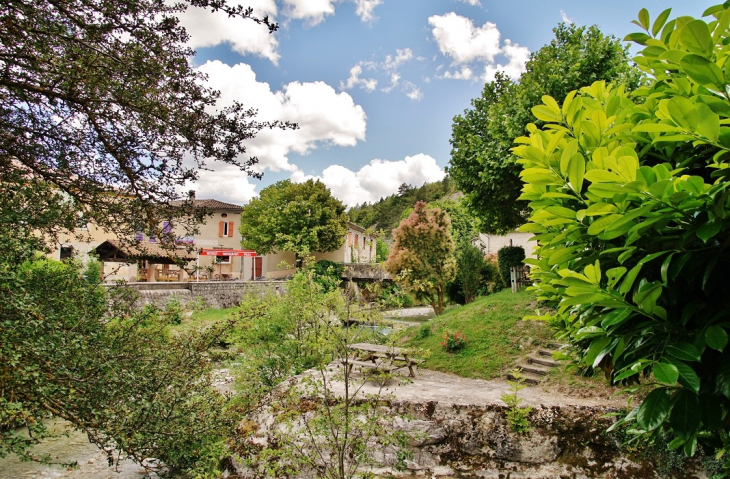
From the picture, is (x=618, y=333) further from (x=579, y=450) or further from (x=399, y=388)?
(x=399, y=388)

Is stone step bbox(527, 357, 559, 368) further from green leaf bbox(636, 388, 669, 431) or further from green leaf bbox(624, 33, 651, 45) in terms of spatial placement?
green leaf bbox(624, 33, 651, 45)

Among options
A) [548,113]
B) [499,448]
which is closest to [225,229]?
[499,448]

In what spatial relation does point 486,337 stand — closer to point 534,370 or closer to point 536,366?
point 536,366

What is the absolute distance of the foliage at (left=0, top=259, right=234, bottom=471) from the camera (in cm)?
273

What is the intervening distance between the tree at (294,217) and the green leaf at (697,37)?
33.0m

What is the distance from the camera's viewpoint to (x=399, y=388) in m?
7.30

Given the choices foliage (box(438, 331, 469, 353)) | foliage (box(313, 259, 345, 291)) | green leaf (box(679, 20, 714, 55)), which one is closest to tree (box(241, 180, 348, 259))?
foliage (box(438, 331, 469, 353))

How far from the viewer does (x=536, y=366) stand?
9.18m

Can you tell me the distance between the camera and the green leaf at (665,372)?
40.5 inches

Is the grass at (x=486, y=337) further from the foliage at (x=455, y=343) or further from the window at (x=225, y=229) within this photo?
the window at (x=225, y=229)

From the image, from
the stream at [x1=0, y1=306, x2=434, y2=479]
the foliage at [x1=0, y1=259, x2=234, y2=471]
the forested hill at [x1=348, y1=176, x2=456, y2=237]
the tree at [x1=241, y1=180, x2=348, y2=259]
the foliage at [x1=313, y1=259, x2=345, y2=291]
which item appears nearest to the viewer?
the foliage at [x1=0, y1=259, x2=234, y2=471]

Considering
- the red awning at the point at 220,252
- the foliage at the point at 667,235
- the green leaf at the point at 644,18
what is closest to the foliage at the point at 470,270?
the red awning at the point at 220,252

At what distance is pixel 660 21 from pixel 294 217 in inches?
1361

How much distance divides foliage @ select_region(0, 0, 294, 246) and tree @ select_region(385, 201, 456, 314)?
1495 cm
